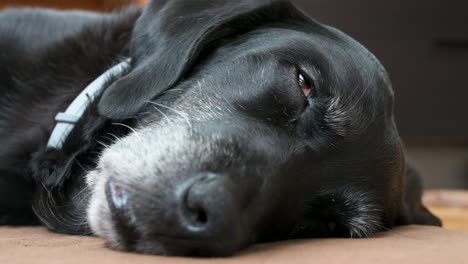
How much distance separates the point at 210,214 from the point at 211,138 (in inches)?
13.2

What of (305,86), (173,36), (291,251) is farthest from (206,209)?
(173,36)

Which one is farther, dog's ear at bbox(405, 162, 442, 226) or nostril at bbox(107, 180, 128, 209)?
dog's ear at bbox(405, 162, 442, 226)

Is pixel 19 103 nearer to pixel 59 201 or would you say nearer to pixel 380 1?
pixel 59 201

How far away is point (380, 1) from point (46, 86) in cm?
485

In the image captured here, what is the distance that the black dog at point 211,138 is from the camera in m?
1.60

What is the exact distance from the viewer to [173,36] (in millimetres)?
2217

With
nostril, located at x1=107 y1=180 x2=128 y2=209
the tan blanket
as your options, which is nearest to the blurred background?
the tan blanket

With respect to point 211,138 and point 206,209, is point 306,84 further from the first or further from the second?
point 206,209

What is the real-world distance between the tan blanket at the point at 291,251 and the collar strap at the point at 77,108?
0.41 meters

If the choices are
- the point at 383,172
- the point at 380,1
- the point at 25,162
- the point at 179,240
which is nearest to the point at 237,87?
the point at 383,172

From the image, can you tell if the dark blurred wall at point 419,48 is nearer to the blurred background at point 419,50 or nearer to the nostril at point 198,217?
the blurred background at point 419,50

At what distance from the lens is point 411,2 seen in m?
6.80

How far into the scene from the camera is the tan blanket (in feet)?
4.91

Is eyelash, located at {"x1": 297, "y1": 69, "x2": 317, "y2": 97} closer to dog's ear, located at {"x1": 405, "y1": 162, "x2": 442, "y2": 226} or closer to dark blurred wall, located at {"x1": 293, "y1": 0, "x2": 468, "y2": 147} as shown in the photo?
dog's ear, located at {"x1": 405, "y1": 162, "x2": 442, "y2": 226}
